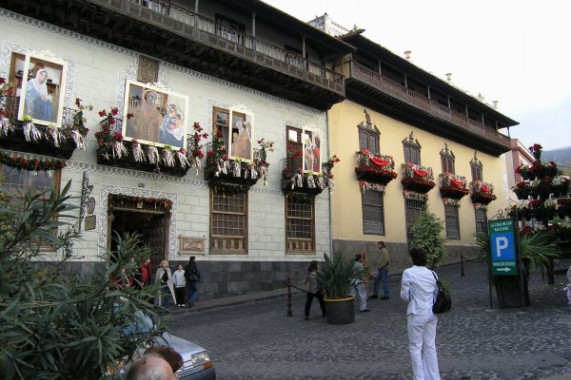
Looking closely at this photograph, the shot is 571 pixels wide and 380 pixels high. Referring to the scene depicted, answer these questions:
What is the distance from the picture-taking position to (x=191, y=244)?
17.8m

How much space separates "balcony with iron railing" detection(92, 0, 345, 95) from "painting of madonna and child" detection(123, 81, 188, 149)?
2328 mm

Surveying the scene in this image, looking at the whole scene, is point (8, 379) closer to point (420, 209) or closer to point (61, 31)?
point (61, 31)

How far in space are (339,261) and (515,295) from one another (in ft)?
14.9

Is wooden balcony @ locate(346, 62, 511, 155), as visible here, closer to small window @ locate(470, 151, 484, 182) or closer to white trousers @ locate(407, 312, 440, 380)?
small window @ locate(470, 151, 484, 182)

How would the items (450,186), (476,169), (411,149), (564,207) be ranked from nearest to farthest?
(564,207), (411,149), (450,186), (476,169)

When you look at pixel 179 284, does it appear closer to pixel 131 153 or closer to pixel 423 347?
pixel 131 153

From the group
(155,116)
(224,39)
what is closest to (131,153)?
(155,116)

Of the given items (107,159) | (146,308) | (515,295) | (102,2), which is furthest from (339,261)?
(102,2)

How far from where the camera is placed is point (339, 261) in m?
11.9

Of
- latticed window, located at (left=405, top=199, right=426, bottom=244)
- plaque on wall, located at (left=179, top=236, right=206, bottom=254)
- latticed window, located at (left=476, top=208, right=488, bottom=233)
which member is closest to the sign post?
plaque on wall, located at (left=179, top=236, right=206, bottom=254)

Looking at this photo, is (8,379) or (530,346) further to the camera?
(530,346)

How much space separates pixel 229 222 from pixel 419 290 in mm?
13581

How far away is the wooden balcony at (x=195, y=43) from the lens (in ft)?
50.8

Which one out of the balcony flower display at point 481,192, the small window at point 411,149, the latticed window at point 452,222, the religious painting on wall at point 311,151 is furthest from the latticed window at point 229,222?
the balcony flower display at point 481,192
